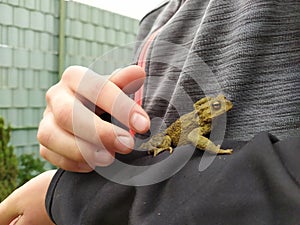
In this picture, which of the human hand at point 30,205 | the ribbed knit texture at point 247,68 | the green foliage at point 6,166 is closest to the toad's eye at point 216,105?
the ribbed knit texture at point 247,68

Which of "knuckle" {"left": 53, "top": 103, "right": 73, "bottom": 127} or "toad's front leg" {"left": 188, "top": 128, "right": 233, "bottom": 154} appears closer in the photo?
"toad's front leg" {"left": 188, "top": 128, "right": 233, "bottom": 154}

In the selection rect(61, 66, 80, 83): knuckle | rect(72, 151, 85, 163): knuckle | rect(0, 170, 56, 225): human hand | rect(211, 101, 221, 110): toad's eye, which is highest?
rect(211, 101, 221, 110): toad's eye

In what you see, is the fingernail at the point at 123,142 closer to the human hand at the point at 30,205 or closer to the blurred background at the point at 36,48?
the human hand at the point at 30,205

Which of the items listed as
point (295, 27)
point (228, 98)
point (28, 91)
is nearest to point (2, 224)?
point (228, 98)

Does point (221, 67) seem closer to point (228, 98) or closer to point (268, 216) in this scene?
point (228, 98)

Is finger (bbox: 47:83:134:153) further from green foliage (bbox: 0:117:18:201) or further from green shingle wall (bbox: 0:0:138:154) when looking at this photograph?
green shingle wall (bbox: 0:0:138:154)

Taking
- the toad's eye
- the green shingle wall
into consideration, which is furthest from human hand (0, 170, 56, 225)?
the green shingle wall
